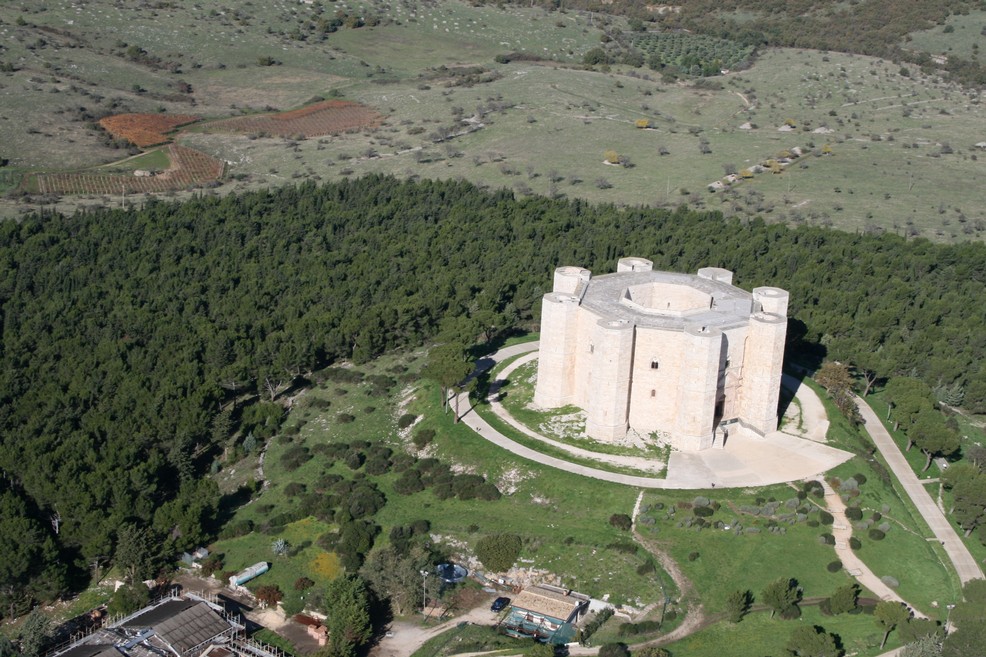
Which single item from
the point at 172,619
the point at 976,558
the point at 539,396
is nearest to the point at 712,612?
the point at 976,558

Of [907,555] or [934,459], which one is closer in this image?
[907,555]

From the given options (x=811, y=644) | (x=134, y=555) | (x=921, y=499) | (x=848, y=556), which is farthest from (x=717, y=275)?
(x=134, y=555)

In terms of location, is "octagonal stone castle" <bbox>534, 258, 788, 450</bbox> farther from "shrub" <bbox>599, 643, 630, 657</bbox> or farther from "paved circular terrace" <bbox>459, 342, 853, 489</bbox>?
"shrub" <bbox>599, 643, 630, 657</bbox>

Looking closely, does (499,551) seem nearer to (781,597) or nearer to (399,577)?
(399,577)

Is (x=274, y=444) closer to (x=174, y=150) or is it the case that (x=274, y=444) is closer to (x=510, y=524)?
(x=510, y=524)

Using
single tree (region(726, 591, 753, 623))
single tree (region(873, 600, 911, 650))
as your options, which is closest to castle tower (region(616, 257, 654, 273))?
single tree (region(726, 591, 753, 623))

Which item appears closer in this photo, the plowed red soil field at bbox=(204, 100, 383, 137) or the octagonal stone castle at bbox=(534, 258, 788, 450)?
the octagonal stone castle at bbox=(534, 258, 788, 450)

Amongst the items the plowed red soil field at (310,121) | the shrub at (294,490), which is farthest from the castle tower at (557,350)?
the plowed red soil field at (310,121)

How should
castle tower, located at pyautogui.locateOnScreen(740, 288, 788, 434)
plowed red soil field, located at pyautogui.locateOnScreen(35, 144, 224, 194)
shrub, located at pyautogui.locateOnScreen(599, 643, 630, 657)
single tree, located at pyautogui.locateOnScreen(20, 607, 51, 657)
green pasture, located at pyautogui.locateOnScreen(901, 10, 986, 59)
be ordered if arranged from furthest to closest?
Answer: 1. green pasture, located at pyautogui.locateOnScreen(901, 10, 986, 59)
2. plowed red soil field, located at pyautogui.locateOnScreen(35, 144, 224, 194)
3. castle tower, located at pyautogui.locateOnScreen(740, 288, 788, 434)
4. single tree, located at pyautogui.locateOnScreen(20, 607, 51, 657)
5. shrub, located at pyautogui.locateOnScreen(599, 643, 630, 657)
